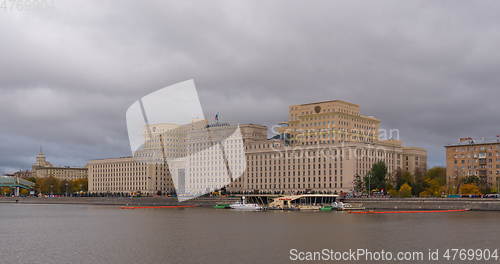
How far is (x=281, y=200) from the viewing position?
14700cm

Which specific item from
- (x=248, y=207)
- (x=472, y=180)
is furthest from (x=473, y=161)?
(x=248, y=207)

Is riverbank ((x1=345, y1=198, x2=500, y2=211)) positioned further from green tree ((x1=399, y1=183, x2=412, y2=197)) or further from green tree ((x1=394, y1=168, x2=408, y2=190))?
green tree ((x1=394, y1=168, x2=408, y2=190))

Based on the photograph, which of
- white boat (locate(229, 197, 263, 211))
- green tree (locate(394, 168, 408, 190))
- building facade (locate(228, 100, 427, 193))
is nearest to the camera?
white boat (locate(229, 197, 263, 211))

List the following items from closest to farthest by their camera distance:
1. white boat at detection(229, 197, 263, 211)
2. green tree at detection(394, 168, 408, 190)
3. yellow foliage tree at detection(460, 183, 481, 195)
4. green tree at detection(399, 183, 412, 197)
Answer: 1. white boat at detection(229, 197, 263, 211)
2. yellow foliage tree at detection(460, 183, 481, 195)
3. green tree at detection(399, 183, 412, 197)
4. green tree at detection(394, 168, 408, 190)

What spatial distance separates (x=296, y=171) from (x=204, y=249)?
132132mm

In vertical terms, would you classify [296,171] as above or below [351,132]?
below

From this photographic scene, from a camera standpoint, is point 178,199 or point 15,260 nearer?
point 15,260

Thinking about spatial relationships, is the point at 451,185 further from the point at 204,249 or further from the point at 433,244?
the point at 204,249

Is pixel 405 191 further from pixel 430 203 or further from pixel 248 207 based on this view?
pixel 248 207

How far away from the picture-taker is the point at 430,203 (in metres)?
126

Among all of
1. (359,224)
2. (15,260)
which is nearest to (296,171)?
(359,224)

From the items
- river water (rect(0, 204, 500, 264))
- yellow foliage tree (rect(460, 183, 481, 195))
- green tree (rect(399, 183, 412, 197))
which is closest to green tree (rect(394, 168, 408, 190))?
green tree (rect(399, 183, 412, 197))

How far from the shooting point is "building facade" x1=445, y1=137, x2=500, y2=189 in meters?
168

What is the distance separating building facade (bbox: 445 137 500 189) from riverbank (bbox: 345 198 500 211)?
123 feet
